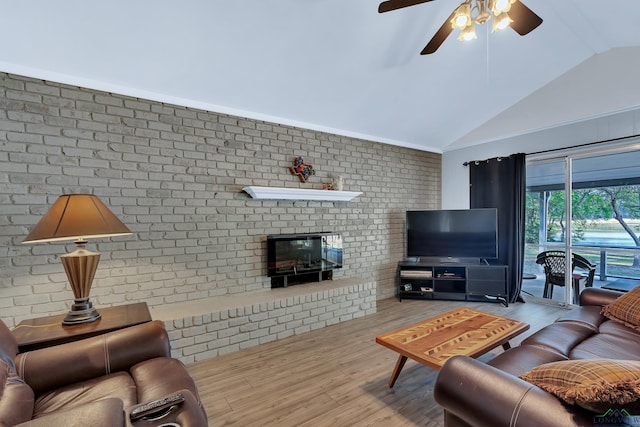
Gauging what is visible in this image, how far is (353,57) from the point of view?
9.57 feet

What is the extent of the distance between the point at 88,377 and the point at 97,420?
868mm

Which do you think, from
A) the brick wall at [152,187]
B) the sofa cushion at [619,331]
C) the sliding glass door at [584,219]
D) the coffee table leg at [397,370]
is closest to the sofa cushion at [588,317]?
the sofa cushion at [619,331]

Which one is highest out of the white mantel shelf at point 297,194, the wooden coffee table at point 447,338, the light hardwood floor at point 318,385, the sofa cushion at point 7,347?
the white mantel shelf at point 297,194

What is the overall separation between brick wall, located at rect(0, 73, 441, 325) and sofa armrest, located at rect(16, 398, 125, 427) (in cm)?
202

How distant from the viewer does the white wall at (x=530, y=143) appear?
11.3 feet

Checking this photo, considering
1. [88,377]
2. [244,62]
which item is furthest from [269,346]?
[244,62]

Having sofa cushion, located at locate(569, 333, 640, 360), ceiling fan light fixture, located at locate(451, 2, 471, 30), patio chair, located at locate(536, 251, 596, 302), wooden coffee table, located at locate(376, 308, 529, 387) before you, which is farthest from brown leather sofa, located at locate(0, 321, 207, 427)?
patio chair, located at locate(536, 251, 596, 302)

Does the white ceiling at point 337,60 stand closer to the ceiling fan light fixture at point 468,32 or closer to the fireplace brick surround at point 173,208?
the fireplace brick surround at point 173,208

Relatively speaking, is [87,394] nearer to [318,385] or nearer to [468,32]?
[318,385]

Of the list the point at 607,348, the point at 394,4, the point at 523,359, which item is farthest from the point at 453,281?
the point at 394,4

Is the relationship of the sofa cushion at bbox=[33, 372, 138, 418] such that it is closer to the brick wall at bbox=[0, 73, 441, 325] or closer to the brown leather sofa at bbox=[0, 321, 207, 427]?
the brown leather sofa at bbox=[0, 321, 207, 427]

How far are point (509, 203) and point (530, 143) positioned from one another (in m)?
0.87

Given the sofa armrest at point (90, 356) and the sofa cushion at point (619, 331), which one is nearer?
the sofa armrest at point (90, 356)

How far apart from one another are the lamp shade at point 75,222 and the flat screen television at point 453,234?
3.78 meters
